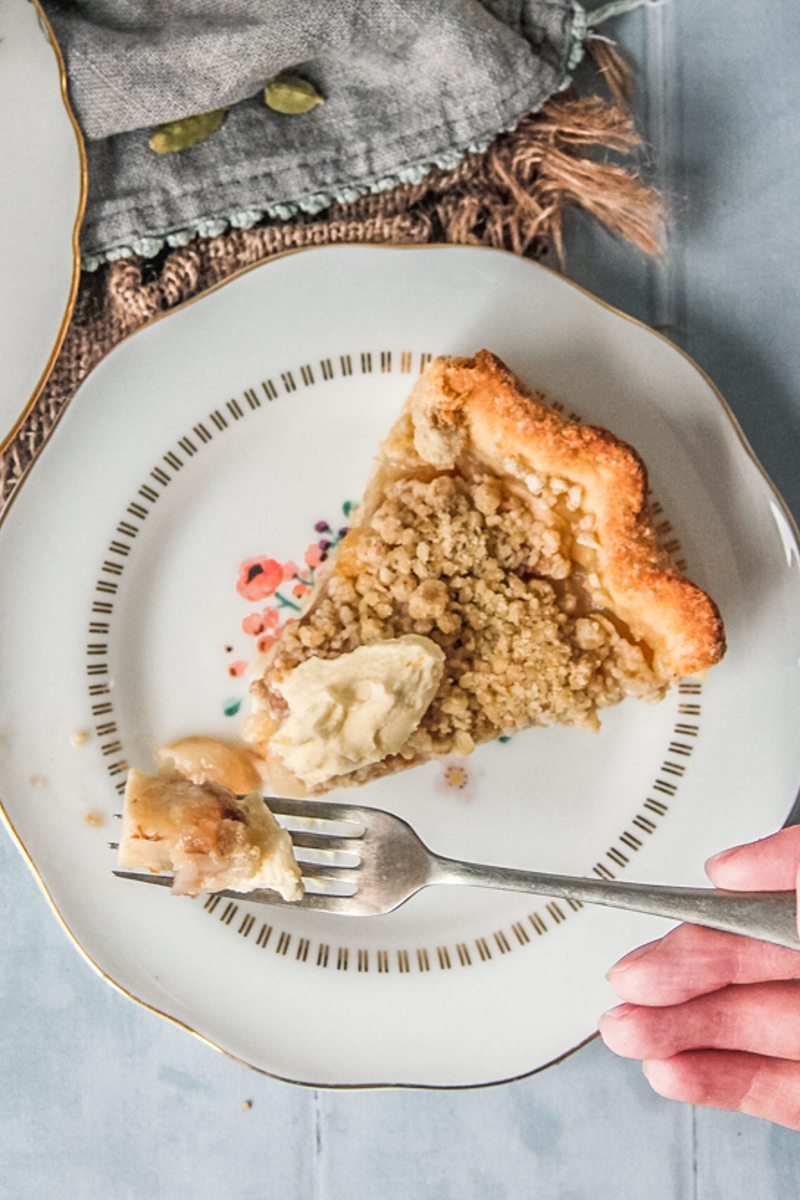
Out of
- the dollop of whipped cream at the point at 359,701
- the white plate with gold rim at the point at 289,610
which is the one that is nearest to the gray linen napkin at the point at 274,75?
the white plate with gold rim at the point at 289,610

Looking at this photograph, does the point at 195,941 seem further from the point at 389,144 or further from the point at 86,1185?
the point at 389,144

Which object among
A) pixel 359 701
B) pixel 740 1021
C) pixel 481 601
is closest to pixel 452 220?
pixel 481 601

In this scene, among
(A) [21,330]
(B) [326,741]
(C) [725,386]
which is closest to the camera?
(B) [326,741]

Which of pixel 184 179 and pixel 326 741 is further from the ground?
pixel 184 179

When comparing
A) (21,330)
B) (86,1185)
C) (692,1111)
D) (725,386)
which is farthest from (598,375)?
(86,1185)

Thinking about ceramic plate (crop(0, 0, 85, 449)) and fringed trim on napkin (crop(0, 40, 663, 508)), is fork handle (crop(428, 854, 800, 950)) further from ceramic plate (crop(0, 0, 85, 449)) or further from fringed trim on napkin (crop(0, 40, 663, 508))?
ceramic plate (crop(0, 0, 85, 449))

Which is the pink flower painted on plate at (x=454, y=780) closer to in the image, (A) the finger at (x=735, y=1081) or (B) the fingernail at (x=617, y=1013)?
(B) the fingernail at (x=617, y=1013)

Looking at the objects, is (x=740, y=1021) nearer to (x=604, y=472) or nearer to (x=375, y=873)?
(x=375, y=873)
